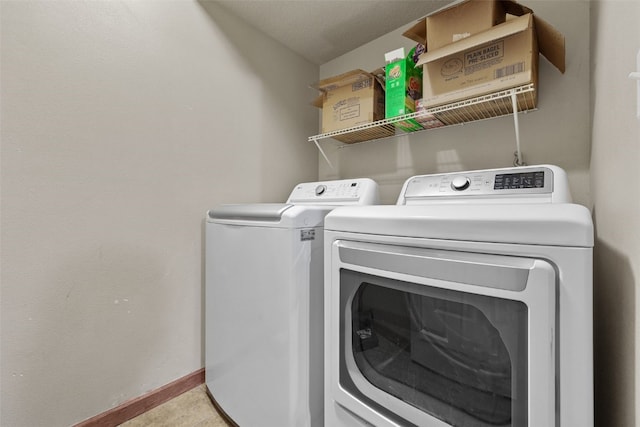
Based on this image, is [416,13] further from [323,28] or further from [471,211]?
[471,211]

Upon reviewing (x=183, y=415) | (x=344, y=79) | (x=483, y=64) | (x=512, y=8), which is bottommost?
(x=183, y=415)

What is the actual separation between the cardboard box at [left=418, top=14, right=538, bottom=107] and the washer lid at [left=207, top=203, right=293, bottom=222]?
2.88 ft

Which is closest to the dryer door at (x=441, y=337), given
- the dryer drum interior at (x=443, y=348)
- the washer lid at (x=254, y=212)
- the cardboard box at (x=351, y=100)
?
the dryer drum interior at (x=443, y=348)

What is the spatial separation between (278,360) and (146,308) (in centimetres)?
76

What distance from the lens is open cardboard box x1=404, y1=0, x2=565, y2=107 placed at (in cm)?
111

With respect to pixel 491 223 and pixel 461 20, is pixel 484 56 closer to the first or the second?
pixel 461 20

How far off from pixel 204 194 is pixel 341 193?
0.76 metres

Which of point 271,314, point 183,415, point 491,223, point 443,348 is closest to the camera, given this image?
point 491,223

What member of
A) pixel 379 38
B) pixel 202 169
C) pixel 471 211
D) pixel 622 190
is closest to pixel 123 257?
pixel 202 169

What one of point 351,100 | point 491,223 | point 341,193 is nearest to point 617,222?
point 491,223

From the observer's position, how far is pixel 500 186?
115cm

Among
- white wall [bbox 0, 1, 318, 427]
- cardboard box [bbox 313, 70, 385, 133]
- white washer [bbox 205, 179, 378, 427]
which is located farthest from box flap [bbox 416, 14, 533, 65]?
white wall [bbox 0, 1, 318, 427]

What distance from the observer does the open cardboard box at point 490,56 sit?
1.11m

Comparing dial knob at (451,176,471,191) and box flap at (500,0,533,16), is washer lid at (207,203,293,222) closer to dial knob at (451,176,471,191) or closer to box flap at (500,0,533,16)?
dial knob at (451,176,471,191)
